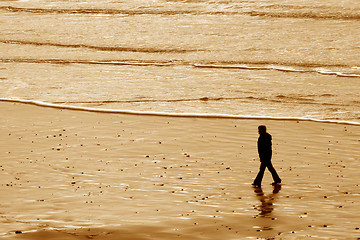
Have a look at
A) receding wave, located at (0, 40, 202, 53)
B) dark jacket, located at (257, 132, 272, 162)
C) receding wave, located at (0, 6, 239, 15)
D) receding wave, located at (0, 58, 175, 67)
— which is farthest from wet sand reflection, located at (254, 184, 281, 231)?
receding wave, located at (0, 6, 239, 15)

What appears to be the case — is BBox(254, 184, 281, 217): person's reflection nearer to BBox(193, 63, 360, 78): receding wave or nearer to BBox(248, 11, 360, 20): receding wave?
BBox(193, 63, 360, 78): receding wave

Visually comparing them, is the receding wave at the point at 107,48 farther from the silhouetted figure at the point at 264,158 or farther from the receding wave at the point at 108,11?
the silhouetted figure at the point at 264,158

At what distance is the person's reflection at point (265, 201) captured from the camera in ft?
25.1

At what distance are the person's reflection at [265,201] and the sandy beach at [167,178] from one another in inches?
0.5

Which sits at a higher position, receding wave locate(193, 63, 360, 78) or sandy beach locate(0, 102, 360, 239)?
receding wave locate(193, 63, 360, 78)

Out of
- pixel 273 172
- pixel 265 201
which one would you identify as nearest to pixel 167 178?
pixel 273 172

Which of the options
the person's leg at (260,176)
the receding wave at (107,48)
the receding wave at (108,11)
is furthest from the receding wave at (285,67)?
the person's leg at (260,176)

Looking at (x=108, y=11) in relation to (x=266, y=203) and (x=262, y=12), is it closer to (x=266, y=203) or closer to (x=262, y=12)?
(x=262, y=12)

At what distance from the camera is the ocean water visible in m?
13.3

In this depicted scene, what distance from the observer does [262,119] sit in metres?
11.9

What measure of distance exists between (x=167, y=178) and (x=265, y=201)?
134 cm

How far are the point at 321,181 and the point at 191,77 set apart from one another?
21.7 ft

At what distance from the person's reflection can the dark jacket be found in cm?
33

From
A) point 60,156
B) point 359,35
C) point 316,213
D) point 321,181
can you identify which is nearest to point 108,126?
point 60,156
